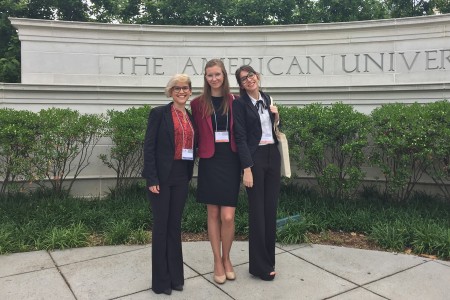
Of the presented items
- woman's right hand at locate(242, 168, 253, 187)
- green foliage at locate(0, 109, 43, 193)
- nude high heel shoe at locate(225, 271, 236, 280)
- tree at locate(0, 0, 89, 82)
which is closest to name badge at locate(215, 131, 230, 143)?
woman's right hand at locate(242, 168, 253, 187)

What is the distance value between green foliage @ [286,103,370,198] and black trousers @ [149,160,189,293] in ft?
8.29

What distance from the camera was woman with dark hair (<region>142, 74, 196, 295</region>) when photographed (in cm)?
338

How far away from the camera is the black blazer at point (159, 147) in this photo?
3346 mm

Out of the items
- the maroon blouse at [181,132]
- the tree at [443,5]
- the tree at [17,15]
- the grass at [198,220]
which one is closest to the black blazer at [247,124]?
the maroon blouse at [181,132]

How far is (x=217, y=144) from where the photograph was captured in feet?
11.4

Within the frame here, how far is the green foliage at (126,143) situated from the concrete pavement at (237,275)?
1723 millimetres

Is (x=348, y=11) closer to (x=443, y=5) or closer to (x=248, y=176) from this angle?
(x=443, y=5)

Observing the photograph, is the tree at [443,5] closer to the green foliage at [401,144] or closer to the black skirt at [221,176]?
the green foliage at [401,144]

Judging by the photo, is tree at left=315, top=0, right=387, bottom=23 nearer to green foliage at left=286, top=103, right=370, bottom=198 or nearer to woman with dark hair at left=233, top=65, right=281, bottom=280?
green foliage at left=286, top=103, right=370, bottom=198

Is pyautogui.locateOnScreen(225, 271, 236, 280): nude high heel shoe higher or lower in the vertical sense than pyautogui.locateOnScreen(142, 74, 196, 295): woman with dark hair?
lower

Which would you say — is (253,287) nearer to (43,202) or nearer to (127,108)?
(43,202)

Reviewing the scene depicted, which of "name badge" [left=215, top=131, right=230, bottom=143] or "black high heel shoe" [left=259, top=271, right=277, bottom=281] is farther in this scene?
"black high heel shoe" [left=259, top=271, right=277, bottom=281]

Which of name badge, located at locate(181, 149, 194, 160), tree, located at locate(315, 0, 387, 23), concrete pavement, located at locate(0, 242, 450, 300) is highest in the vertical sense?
tree, located at locate(315, 0, 387, 23)

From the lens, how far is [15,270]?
402cm
